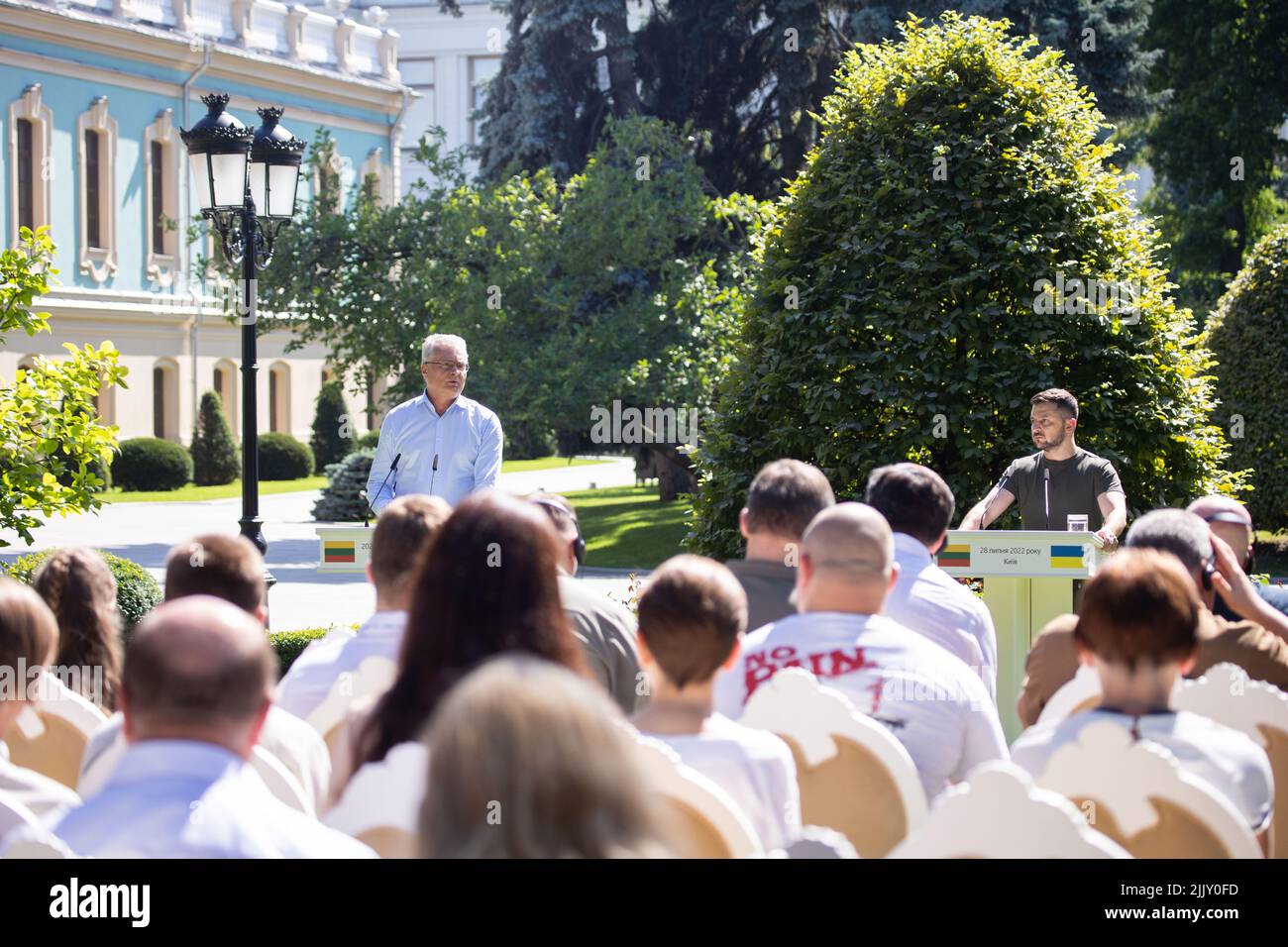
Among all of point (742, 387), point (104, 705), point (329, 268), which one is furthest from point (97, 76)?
point (104, 705)

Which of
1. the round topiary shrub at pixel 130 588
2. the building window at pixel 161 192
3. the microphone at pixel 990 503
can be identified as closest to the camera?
the microphone at pixel 990 503

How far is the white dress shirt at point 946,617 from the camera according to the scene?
546 centimetres

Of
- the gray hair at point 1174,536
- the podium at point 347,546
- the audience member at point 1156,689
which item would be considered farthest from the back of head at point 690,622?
the podium at point 347,546

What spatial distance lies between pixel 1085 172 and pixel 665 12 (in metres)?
22.7

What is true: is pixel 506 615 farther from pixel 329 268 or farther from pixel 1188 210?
pixel 1188 210

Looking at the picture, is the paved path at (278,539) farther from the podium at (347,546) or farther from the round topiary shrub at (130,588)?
the podium at (347,546)

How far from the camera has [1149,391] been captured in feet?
34.4

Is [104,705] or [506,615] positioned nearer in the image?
[506,615]

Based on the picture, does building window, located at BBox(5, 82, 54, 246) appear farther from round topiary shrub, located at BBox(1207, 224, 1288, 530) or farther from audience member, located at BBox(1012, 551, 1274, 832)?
audience member, located at BBox(1012, 551, 1274, 832)

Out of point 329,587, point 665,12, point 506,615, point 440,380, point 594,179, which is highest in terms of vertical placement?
point 665,12

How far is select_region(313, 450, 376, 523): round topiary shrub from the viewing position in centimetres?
2962

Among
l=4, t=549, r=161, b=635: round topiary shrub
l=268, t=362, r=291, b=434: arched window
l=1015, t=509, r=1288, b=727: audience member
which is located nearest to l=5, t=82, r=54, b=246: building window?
l=268, t=362, r=291, b=434: arched window

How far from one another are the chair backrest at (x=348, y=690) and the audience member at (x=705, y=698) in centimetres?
103
